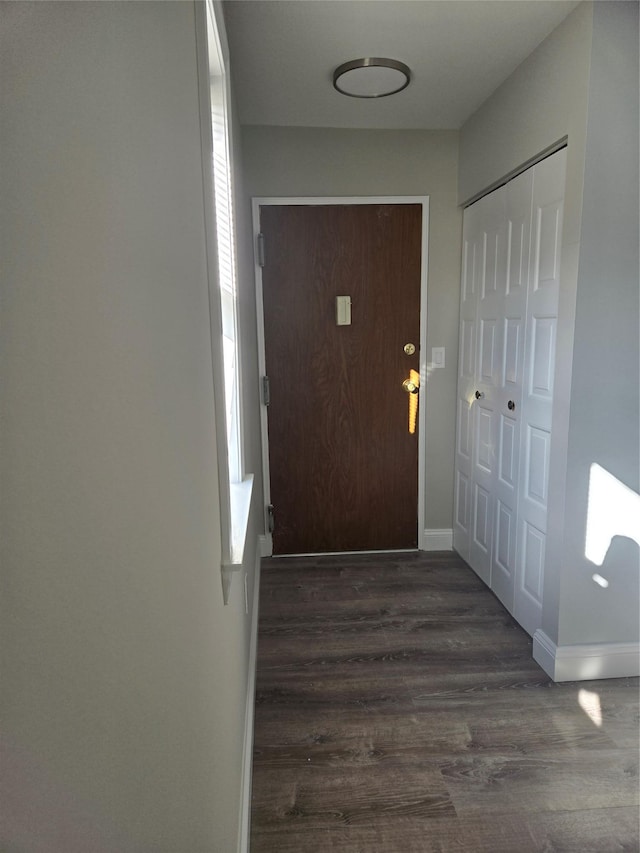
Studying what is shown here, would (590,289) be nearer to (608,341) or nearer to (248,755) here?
(608,341)

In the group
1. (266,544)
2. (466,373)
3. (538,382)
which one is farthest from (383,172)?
(266,544)

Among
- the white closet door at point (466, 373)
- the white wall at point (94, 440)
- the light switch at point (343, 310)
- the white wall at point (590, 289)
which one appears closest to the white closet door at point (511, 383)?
the white wall at point (590, 289)

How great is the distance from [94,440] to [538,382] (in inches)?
83.1

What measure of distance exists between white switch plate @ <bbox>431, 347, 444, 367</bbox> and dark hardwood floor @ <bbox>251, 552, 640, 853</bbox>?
4.32ft

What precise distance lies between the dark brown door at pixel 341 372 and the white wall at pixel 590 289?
1012 millimetres

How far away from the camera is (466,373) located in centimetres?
301

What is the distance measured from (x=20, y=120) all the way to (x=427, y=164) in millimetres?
3088

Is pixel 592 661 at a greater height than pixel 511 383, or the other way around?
pixel 511 383

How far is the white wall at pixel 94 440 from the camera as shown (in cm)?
25

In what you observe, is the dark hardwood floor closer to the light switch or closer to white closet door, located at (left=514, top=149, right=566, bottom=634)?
white closet door, located at (left=514, top=149, right=566, bottom=634)

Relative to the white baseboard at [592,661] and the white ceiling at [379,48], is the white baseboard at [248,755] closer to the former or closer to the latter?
the white baseboard at [592,661]

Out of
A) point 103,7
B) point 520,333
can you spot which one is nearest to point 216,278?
point 103,7

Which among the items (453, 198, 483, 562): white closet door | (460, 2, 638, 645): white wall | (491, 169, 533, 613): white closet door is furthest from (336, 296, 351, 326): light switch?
(460, 2, 638, 645): white wall

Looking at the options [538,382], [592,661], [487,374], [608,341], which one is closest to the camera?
[608,341]
